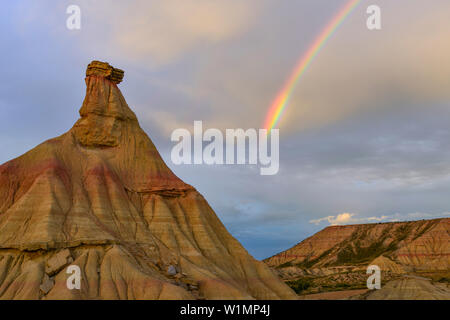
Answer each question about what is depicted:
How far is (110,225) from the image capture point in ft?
173

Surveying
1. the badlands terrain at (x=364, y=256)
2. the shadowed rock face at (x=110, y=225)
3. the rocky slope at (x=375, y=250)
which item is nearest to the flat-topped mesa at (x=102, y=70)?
the shadowed rock face at (x=110, y=225)

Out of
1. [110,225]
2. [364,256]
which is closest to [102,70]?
[110,225]

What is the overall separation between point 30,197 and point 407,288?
48.9m

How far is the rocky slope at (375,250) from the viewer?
14561cm

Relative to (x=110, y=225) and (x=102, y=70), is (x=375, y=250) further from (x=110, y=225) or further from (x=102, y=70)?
(x=110, y=225)

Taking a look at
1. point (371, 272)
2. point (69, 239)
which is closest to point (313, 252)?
point (371, 272)

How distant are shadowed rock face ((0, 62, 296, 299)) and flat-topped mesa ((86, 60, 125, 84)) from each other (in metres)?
0.16

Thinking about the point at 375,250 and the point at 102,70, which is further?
the point at 375,250

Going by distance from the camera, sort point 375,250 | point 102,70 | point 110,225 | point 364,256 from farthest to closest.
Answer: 1. point 375,250
2. point 364,256
3. point 102,70
4. point 110,225

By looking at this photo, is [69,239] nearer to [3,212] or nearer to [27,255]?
[27,255]

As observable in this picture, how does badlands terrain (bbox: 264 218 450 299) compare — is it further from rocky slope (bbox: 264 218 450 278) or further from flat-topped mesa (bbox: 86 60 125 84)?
flat-topped mesa (bbox: 86 60 125 84)

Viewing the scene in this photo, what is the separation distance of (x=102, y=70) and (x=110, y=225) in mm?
23804

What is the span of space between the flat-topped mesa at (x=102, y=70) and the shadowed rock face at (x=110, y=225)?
0.16 meters
